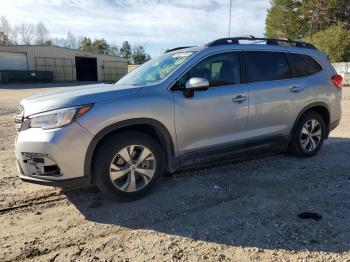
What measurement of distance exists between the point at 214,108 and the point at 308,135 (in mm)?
2187

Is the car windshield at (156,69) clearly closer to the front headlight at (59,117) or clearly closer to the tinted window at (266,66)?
the tinted window at (266,66)

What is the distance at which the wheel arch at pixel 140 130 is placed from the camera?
4066 mm

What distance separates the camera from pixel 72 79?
1848 inches

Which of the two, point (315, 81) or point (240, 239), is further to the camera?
point (315, 81)

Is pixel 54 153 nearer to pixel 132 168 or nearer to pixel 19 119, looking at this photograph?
pixel 19 119

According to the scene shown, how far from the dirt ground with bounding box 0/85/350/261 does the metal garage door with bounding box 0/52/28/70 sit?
40783mm

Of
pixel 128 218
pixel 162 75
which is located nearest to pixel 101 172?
pixel 128 218

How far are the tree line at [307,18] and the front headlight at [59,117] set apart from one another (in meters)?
40.2

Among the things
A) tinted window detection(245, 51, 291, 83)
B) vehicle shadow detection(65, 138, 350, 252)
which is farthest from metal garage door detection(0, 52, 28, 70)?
tinted window detection(245, 51, 291, 83)

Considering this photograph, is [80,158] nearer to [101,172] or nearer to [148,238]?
[101,172]

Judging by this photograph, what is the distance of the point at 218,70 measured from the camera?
16.4 ft

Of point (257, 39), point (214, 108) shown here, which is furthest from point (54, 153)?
point (257, 39)

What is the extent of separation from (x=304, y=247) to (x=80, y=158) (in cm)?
243

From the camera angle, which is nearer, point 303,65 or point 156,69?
point 156,69
